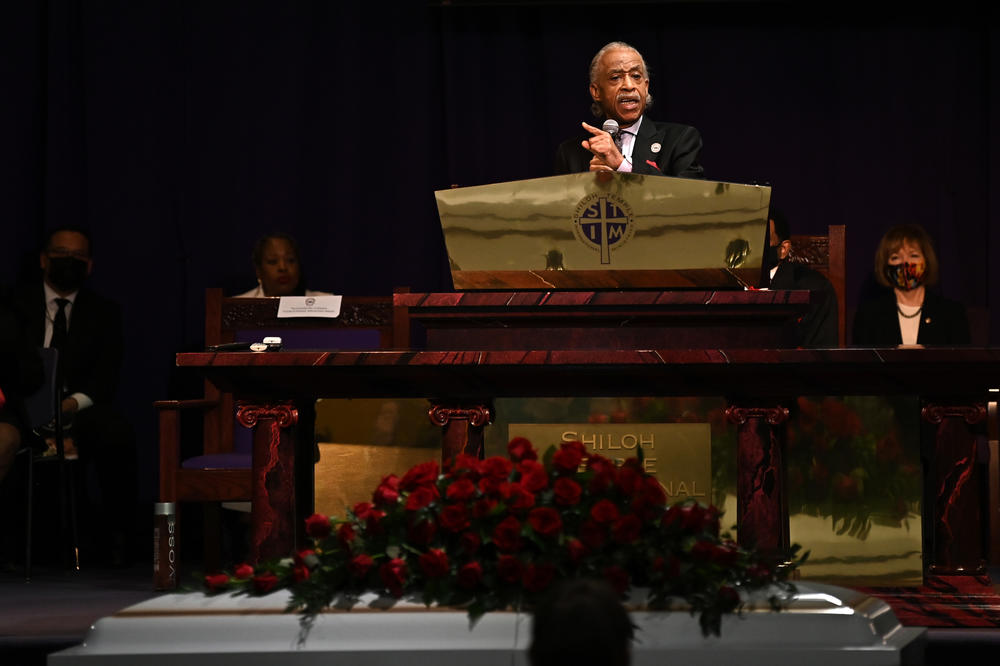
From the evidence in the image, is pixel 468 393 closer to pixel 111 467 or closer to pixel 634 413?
pixel 634 413

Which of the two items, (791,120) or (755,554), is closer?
(755,554)

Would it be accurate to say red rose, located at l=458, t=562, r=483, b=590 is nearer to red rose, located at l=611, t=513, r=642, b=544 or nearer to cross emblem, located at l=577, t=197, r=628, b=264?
red rose, located at l=611, t=513, r=642, b=544

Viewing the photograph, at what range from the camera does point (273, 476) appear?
3.10 metres

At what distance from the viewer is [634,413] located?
314 centimetres

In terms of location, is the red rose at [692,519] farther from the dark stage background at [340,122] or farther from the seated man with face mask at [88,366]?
the dark stage background at [340,122]

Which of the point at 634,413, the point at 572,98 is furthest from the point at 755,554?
the point at 572,98

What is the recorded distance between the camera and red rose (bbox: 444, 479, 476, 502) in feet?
6.38

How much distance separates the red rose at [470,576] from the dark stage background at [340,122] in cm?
397

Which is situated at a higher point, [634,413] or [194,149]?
[194,149]

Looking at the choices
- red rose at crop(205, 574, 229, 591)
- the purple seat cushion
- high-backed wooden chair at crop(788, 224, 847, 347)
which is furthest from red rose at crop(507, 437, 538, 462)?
high-backed wooden chair at crop(788, 224, 847, 347)

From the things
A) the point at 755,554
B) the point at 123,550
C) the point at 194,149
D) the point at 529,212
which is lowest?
the point at 123,550

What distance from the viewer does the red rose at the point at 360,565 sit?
1.92m

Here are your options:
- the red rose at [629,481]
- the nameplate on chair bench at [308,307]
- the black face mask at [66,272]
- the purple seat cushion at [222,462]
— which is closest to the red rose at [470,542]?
the red rose at [629,481]

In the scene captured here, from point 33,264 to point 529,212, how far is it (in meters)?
3.47
